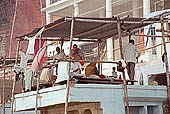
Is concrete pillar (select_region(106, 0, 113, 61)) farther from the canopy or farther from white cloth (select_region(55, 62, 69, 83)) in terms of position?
white cloth (select_region(55, 62, 69, 83))

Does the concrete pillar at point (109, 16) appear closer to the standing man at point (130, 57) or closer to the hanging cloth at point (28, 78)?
the hanging cloth at point (28, 78)

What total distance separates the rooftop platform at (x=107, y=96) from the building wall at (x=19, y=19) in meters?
28.6

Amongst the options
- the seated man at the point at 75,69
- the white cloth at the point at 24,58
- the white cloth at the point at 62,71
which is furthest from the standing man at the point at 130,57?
the white cloth at the point at 24,58

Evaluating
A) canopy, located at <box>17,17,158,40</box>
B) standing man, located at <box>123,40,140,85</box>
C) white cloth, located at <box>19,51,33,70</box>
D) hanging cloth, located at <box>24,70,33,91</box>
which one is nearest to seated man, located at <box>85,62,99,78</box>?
standing man, located at <box>123,40,140,85</box>

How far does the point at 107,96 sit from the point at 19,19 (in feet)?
103

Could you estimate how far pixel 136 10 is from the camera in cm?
2388

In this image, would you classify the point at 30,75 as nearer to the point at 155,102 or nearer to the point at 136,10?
the point at 155,102

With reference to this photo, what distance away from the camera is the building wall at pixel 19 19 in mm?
42656

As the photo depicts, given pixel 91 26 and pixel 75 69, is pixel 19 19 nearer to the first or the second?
pixel 91 26

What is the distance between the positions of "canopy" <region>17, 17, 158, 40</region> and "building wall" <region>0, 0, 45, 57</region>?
26586 mm

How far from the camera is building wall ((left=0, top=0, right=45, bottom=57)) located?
42.7 meters

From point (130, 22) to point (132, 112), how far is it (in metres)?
2.36

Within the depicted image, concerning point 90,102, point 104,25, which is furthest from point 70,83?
point 104,25

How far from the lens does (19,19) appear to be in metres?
43.5
